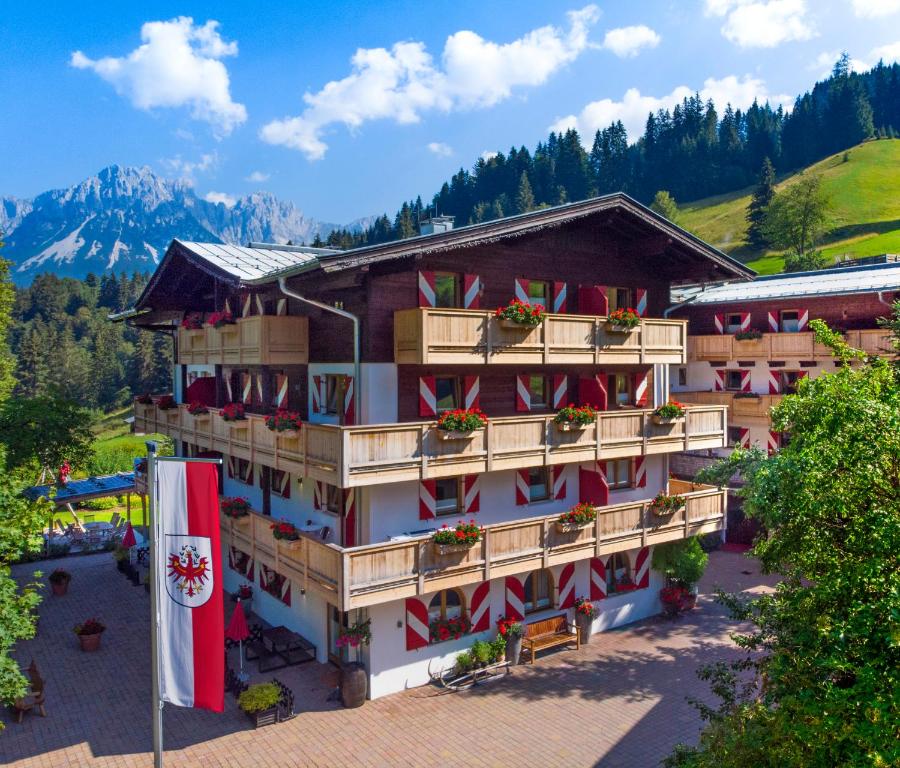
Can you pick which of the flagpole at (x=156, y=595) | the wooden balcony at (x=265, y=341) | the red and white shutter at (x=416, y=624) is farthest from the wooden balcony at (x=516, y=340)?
the flagpole at (x=156, y=595)

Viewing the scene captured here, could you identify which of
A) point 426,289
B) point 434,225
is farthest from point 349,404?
point 434,225

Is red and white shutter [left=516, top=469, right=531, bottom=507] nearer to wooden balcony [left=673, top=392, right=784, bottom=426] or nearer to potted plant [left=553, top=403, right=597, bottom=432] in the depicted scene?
potted plant [left=553, top=403, right=597, bottom=432]

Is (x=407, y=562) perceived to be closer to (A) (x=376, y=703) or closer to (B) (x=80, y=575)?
(A) (x=376, y=703)

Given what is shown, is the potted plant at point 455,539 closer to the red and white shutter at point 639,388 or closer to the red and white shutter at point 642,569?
the red and white shutter at point 642,569

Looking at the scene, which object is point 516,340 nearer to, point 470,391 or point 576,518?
point 470,391

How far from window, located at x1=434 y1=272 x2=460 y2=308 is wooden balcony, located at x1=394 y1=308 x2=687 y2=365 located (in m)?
1.41

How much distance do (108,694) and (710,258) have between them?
20071 millimetres

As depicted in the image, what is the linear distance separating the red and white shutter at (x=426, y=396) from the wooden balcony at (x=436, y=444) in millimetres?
1248

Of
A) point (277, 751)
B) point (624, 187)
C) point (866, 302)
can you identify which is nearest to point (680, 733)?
point (277, 751)

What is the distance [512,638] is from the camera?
60.0 feet

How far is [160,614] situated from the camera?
10648 millimetres

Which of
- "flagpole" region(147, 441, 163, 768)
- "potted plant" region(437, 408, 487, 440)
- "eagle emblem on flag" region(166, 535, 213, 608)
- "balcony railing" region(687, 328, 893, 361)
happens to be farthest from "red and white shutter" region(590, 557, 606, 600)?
"flagpole" region(147, 441, 163, 768)

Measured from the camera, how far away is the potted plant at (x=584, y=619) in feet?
64.5

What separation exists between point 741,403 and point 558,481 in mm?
14320
